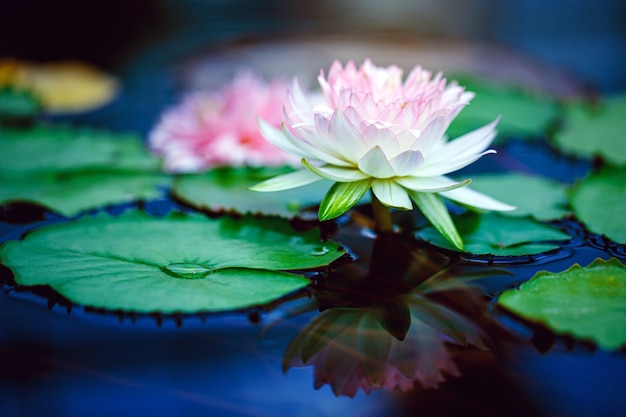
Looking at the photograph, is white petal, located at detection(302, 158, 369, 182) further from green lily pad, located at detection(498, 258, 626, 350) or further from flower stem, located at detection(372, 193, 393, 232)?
green lily pad, located at detection(498, 258, 626, 350)

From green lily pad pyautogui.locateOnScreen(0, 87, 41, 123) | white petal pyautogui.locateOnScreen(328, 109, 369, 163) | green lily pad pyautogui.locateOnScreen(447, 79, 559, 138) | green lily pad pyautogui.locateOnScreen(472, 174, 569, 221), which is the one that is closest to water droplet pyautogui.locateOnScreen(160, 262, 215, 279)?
white petal pyautogui.locateOnScreen(328, 109, 369, 163)

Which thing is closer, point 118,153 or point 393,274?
point 393,274

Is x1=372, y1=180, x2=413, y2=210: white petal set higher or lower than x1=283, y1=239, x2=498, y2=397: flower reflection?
higher

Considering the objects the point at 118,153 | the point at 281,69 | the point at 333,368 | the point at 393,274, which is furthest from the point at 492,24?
the point at 333,368

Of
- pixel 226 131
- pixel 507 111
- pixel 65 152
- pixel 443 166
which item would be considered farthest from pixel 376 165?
pixel 507 111

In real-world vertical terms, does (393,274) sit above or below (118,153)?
below

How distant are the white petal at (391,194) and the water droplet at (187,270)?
0.33m

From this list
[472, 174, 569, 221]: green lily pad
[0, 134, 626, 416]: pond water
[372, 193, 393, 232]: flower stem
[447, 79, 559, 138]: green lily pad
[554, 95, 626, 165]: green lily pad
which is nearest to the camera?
[0, 134, 626, 416]: pond water

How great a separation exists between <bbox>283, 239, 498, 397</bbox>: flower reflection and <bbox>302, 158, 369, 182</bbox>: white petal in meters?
0.19

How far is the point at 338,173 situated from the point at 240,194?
465mm

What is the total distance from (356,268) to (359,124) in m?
0.29

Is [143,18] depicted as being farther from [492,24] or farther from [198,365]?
[198,365]

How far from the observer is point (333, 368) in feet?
2.77

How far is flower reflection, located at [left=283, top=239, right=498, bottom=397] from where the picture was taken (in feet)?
2.73
